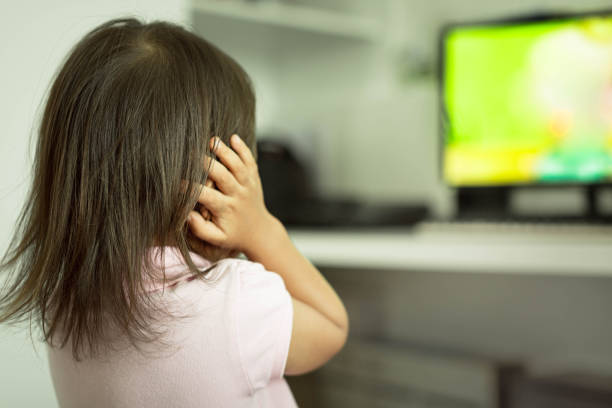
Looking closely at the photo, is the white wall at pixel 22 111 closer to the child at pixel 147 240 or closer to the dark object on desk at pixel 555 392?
the child at pixel 147 240

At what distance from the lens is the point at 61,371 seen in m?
0.66

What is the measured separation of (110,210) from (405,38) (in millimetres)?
1208

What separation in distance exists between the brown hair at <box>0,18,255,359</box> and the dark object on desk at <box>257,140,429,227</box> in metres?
0.61

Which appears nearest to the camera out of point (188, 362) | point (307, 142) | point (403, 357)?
point (188, 362)

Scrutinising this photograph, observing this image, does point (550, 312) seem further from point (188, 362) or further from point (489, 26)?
point (188, 362)

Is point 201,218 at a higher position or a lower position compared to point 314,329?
higher

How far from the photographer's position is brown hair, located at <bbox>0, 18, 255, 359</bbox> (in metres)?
0.59

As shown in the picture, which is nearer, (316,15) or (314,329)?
(314,329)

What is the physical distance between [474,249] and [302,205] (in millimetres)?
535

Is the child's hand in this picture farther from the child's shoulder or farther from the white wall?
the white wall

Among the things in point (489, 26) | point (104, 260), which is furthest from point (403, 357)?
point (104, 260)

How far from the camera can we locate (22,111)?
867 millimetres

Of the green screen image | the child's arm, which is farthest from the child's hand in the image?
the green screen image

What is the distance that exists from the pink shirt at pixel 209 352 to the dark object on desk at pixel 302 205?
0.59 m
